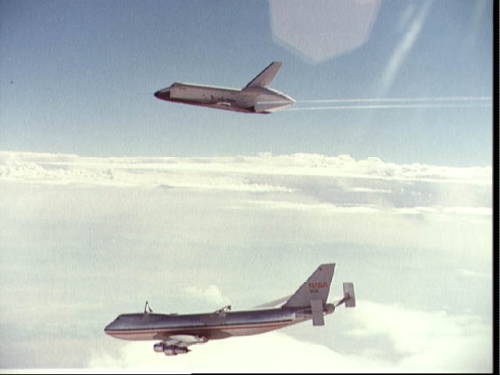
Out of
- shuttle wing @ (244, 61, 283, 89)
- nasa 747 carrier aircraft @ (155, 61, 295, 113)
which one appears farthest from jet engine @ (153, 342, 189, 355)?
shuttle wing @ (244, 61, 283, 89)

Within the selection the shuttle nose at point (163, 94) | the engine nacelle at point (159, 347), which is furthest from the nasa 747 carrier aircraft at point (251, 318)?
the shuttle nose at point (163, 94)

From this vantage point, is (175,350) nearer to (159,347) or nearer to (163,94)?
(159,347)

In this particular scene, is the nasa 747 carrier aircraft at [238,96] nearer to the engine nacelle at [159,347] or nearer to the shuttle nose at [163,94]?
the shuttle nose at [163,94]

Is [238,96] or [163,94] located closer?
[163,94]

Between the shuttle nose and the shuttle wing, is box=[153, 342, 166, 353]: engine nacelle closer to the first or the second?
the shuttle nose

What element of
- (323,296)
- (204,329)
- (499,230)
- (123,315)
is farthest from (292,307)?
(499,230)

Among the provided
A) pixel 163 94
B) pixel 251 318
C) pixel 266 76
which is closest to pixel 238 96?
pixel 266 76

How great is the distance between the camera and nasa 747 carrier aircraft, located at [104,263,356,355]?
11.1 m

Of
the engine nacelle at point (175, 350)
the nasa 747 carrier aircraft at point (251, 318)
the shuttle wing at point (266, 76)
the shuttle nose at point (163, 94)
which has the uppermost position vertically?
the shuttle wing at point (266, 76)

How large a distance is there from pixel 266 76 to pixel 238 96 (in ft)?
1.93

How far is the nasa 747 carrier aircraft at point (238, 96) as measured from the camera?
38.6 ft

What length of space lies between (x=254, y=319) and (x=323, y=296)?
1162 mm

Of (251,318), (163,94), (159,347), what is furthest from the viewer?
(163,94)

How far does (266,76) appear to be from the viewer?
11.9 metres
